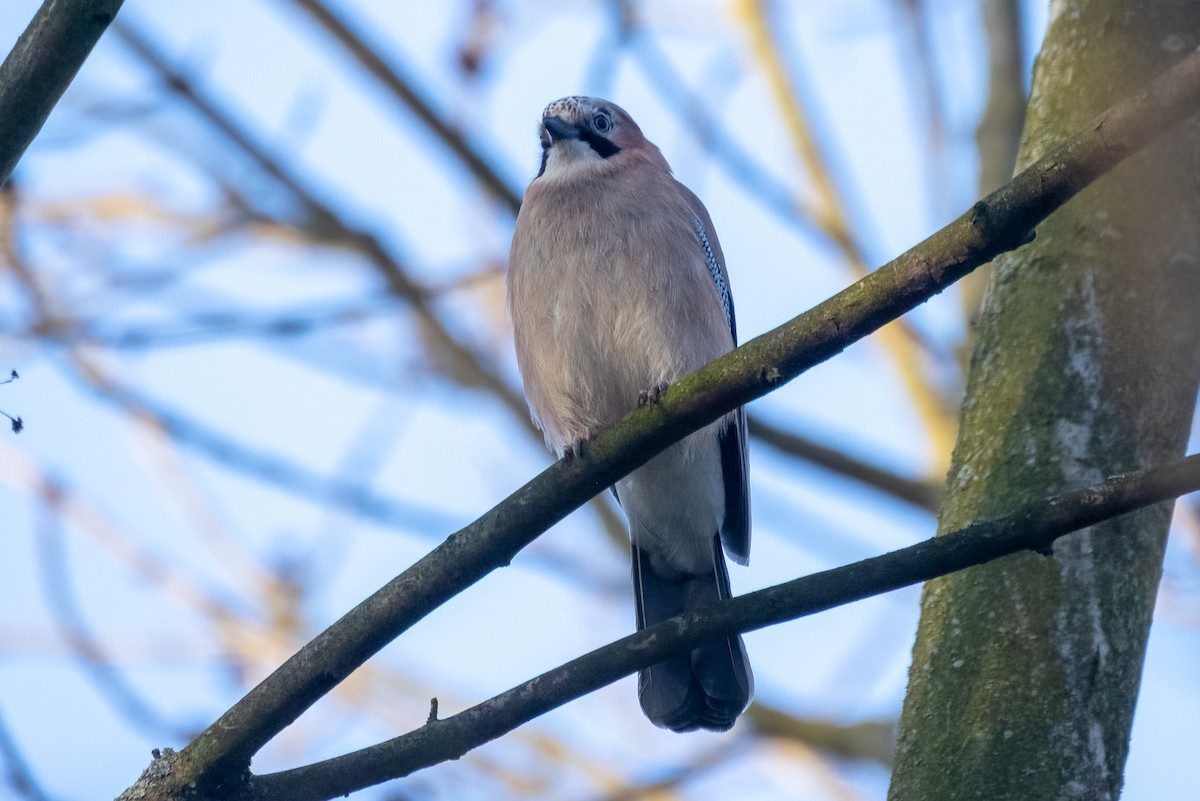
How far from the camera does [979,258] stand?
262cm

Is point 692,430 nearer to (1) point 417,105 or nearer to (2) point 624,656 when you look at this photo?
(2) point 624,656

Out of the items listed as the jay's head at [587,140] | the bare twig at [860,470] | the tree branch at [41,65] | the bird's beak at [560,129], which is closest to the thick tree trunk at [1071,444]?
the jay's head at [587,140]

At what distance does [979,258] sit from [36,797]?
2.76 meters

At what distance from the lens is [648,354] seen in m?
4.48

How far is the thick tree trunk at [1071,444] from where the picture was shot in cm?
295

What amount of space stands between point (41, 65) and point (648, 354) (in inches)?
89.4

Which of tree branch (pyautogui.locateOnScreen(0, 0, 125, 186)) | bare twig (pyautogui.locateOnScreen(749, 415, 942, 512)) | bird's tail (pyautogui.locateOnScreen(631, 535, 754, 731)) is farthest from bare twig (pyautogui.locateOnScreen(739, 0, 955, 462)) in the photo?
tree branch (pyautogui.locateOnScreen(0, 0, 125, 186))

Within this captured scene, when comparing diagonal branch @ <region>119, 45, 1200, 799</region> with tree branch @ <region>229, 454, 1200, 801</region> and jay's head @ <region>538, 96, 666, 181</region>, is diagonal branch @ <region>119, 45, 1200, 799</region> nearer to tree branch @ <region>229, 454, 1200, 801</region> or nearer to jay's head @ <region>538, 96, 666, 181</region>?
tree branch @ <region>229, 454, 1200, 801</region>

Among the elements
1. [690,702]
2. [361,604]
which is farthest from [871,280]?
[690,702]

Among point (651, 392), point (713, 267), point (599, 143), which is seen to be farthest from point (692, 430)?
point (599, 143)

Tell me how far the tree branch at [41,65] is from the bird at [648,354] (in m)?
1.99

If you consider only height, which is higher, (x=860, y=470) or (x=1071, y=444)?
(x=860, y=470)

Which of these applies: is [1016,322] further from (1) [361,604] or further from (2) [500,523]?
(1) [361,604]

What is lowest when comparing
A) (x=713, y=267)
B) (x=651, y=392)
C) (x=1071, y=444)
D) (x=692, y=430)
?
(x=692, y=430)
